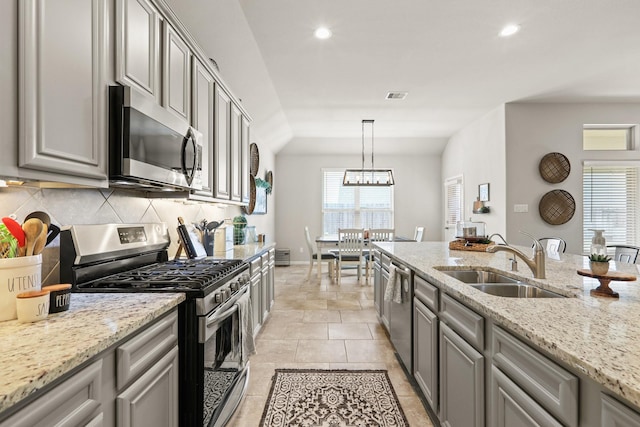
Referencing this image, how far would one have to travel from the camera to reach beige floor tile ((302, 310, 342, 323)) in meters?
3.71

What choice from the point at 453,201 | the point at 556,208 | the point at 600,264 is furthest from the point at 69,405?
the point at 453,201

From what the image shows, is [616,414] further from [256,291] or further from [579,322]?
[256,291]

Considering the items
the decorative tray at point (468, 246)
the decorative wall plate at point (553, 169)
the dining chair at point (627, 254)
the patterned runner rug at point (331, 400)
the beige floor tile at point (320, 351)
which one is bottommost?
the patterned runner rug at point (331, 400)

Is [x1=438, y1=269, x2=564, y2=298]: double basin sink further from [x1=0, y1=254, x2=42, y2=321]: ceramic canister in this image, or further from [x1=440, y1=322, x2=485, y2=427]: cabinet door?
[x1=0, y1=254, x2=42, y2=321]: ceramic canister

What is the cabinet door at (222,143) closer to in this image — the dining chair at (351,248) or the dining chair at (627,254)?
the dining chair at (351,248)

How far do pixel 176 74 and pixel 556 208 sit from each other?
17.8 ft

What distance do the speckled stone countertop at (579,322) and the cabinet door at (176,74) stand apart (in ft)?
5.72

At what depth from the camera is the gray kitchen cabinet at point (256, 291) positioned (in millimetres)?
2793

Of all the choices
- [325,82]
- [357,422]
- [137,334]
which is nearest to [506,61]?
[325,82]

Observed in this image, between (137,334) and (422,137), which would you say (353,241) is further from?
(137,334)

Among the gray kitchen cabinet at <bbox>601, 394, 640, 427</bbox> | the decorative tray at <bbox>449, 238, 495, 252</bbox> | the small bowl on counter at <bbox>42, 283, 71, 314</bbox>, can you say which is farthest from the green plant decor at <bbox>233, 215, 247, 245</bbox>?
the gray kitchen cabinet at <bbox>601, 394, 640, 427</bbox>

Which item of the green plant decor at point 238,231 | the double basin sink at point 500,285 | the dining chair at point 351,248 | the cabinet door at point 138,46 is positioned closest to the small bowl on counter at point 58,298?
the cabinet door at point 138,46

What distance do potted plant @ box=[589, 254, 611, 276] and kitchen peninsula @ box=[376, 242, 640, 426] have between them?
108 mm

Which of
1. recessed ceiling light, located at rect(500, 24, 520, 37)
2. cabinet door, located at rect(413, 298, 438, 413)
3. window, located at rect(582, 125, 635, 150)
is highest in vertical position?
recessed ceiling light, located at rect(500, 24, 520, 37)
